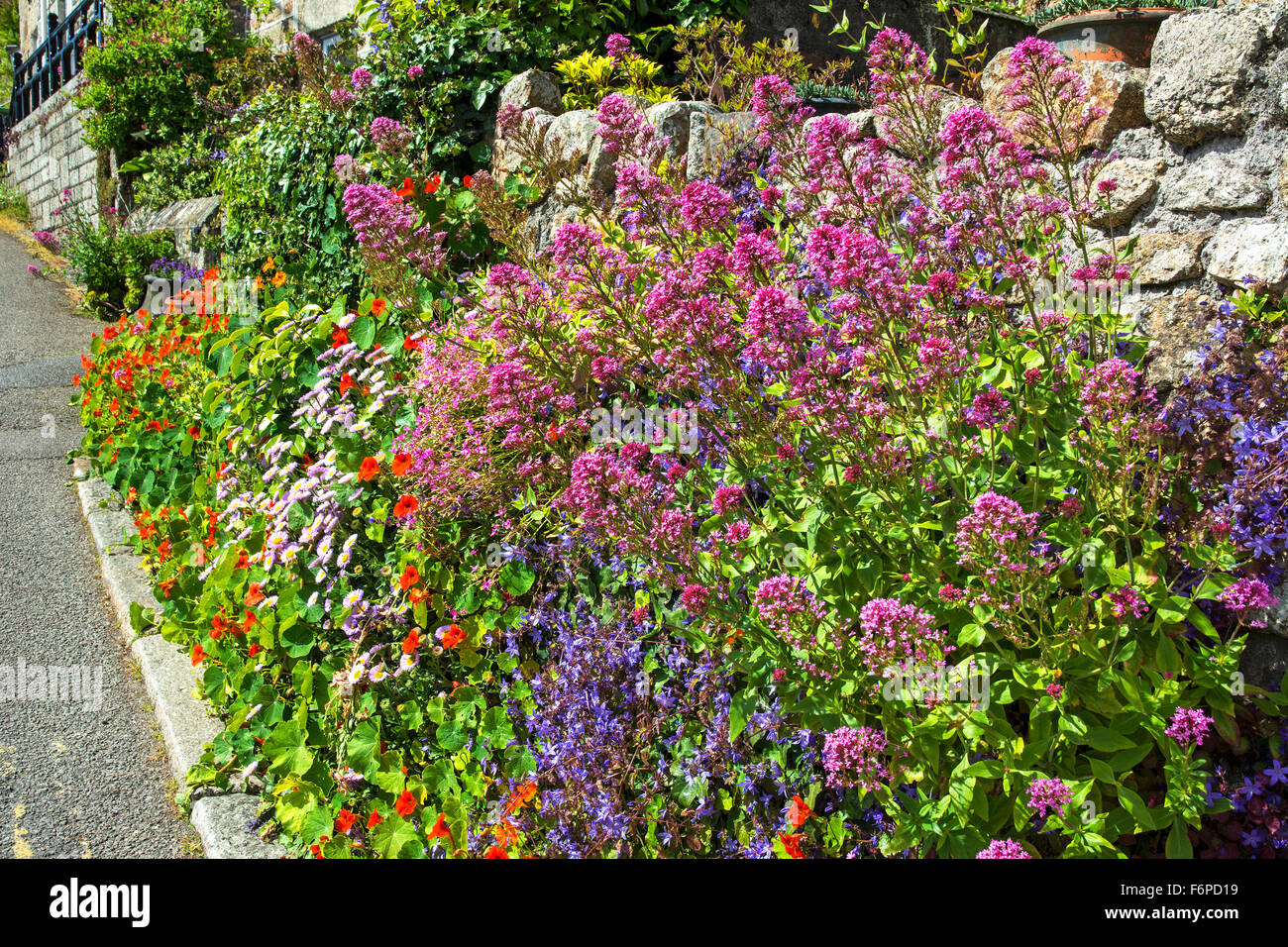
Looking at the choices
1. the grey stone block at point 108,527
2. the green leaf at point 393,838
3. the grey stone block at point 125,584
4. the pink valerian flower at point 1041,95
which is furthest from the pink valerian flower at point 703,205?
the grey stone block at point 108,527

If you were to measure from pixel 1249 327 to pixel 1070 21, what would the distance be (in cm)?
167

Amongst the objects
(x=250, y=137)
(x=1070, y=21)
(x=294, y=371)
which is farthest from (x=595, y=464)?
(x=250, y=137)

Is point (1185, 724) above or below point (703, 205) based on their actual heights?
below

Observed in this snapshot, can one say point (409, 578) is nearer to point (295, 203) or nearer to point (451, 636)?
point (451, 636)

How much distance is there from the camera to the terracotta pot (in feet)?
11.2

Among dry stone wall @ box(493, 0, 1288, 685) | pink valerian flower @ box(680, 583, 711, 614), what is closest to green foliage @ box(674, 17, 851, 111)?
dry stone wall @ box(493, 0, 1288, 685)

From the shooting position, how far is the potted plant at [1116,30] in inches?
135

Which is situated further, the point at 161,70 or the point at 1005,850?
the point at 161,70

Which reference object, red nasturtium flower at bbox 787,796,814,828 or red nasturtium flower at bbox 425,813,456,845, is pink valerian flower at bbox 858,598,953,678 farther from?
red nasturtium flower at bbox 425,813,456,845

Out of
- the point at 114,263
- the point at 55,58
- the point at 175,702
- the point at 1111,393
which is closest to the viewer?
the point at 1111,393

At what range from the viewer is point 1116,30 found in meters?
3.44

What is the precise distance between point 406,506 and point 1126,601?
2.49 meters

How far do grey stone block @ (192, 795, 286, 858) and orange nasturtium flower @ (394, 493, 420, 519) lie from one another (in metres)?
1.15

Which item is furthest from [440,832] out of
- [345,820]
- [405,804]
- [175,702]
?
[175,702]
